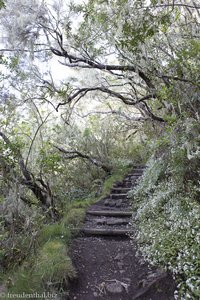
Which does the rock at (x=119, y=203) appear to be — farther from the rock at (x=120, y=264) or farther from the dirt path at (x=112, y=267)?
the rock at (x=120, y=264)

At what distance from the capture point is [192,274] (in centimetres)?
249

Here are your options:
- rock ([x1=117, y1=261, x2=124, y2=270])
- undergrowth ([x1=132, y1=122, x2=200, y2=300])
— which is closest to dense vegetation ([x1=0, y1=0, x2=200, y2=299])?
undergrowth ([x1=132, y1=122, x2=200, y2=300])

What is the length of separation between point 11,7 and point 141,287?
6893 mm

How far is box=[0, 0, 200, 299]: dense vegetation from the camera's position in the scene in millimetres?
3129

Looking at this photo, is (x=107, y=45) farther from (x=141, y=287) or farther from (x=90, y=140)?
(x=141, y=287)

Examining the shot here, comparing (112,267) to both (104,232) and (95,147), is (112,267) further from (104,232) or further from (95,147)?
(95,147)

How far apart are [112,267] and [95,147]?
578cm

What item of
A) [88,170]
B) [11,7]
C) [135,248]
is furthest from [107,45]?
[135,248]

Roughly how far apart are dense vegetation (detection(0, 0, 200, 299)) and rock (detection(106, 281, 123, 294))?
44cm

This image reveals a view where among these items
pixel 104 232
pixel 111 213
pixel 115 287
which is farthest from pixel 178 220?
pixel 111 213

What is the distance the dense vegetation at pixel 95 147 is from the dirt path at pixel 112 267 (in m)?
0.18

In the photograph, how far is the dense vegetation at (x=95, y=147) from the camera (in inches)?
123

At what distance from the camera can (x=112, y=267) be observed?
134 inches

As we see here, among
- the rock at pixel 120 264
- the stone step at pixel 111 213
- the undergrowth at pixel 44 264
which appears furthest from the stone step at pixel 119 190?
the rock at pixel 120 264
